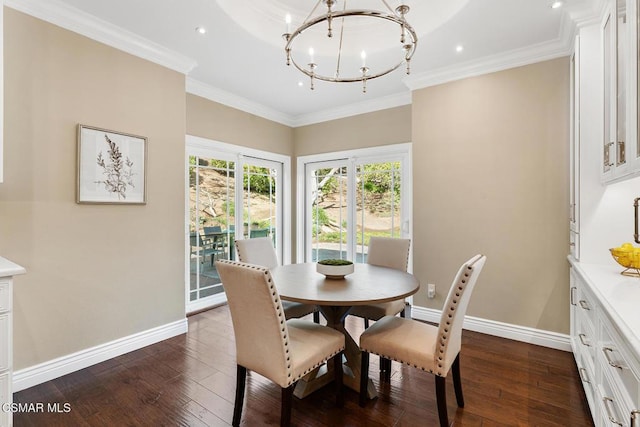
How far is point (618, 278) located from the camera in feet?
5.94

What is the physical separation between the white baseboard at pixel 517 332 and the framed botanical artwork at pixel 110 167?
3.18 meters

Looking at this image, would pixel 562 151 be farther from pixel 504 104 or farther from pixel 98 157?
pixel 98 157

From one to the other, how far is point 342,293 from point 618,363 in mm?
1226

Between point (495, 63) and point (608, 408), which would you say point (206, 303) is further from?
point (495, 63)

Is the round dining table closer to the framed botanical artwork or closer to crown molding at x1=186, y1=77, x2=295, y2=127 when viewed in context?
the framed botanical artwork

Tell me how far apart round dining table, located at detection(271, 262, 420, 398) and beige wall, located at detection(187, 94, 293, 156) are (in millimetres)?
2187

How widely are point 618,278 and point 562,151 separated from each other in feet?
4.40

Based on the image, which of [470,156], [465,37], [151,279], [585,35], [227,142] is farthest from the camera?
[227,142]

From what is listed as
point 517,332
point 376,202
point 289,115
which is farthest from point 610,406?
point 289,115

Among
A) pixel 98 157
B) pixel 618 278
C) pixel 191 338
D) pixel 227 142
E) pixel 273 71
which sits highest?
pixel 273 71

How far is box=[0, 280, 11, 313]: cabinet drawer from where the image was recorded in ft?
5.05

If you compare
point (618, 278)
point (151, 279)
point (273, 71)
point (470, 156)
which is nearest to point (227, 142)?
point (273, 71)

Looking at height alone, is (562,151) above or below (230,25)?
below

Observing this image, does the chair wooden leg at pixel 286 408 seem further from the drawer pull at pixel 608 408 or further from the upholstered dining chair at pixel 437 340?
the drawer pull at pixel 608 408
